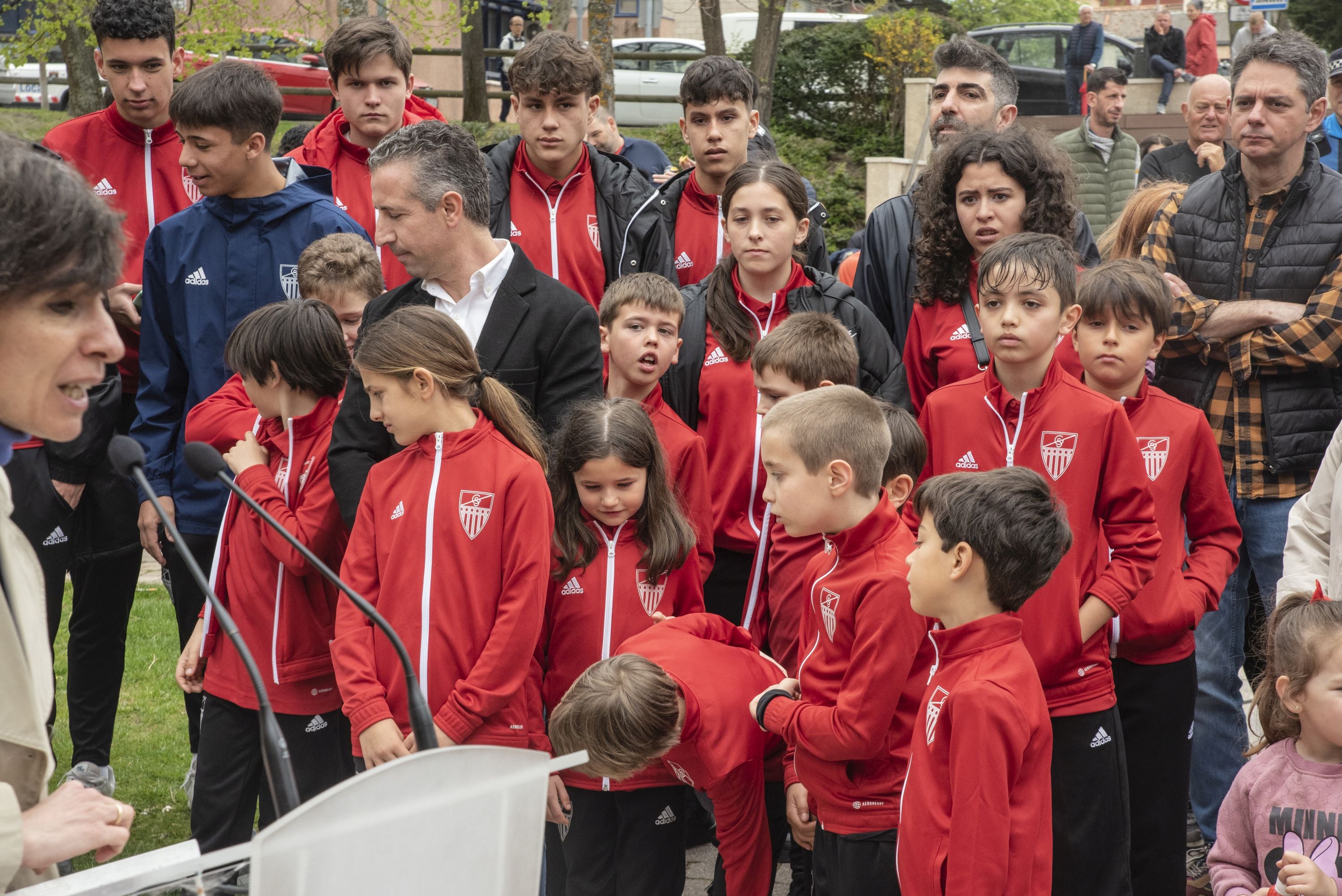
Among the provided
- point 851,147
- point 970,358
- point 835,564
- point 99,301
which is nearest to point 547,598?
point 835,564

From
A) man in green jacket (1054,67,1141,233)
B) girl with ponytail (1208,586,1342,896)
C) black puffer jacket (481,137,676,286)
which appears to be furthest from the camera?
man in green jacket (1054,67,1141,233)

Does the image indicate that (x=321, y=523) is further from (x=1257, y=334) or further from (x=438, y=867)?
(x=1257, y=334)

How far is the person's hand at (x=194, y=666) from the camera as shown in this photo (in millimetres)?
3943

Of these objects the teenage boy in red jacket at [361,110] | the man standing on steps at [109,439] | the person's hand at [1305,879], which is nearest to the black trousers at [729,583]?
the teenage boy in red jacket at [361,110]

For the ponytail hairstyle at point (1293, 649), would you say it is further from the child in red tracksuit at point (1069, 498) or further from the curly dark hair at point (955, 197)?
the curly dark hair at point (955, 197)

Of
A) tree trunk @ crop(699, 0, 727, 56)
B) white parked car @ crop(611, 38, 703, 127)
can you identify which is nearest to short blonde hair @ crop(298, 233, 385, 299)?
tree trunk @ crop(699, 0, 727, 56)

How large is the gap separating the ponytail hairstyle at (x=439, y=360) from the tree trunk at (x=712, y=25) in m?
16.7

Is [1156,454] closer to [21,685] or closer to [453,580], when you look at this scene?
[453,580]

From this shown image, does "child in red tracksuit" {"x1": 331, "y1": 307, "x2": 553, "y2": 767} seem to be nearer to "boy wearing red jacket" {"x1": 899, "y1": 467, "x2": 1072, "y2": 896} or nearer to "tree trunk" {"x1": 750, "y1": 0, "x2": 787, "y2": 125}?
"boy wearing red jacket" {"x1": 899, "y1": 467, "x2": 1072, "y2": 896}

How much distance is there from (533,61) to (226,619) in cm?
368

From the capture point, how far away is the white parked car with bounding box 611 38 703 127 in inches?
848

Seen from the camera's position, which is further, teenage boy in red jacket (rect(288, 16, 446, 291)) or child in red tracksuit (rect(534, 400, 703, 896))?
teenage boy in red jacket (rect(288, 16, 446, 291))

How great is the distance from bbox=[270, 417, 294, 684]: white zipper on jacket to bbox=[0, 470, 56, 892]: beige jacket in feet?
5.97

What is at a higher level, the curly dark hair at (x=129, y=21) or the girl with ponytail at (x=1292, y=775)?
the curly dark hair at (x=129, y=21)
